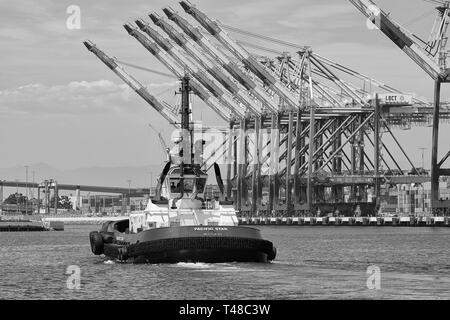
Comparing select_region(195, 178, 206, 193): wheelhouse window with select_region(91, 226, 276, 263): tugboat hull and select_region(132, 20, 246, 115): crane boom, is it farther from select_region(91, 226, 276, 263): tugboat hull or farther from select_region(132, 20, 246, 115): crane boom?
select_region(132, 20, 246, 115): crane boom

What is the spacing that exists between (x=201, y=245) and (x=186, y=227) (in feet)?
3.75

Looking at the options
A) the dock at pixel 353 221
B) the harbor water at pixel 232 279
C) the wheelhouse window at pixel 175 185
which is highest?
the wheelhouse window at pixel 175 185

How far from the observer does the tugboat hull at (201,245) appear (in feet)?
173

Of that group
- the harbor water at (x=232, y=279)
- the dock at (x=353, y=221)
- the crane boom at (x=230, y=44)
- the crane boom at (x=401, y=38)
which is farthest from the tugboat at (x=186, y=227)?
the crane boom at (x=230, y=44)

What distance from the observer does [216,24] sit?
164 metres

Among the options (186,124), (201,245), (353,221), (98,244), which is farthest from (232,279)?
(353,221)

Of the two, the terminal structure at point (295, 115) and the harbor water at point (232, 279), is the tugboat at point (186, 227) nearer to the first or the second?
the harbor water at point (232, 279)

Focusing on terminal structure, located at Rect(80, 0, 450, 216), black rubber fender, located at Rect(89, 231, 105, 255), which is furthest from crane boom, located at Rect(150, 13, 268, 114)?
black rubber fender, located at Rect(89, 231, 105, 255)

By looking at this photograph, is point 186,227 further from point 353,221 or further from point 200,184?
point 353,221

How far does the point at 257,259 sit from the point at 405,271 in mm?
7214

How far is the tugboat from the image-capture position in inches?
2085
